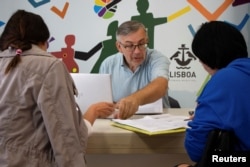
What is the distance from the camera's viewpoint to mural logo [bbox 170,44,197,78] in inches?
132

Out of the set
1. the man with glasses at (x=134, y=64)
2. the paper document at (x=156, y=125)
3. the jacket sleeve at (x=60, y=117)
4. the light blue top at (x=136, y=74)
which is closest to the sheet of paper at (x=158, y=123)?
the paper document at (x=156, y=125)

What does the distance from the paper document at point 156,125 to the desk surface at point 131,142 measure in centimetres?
3

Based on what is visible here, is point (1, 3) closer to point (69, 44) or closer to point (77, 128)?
point (69, 44)

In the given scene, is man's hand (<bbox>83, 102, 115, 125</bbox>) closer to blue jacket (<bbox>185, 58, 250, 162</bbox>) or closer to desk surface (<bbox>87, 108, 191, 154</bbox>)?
desk surface (<bbox>87, 108, 191, 154</bbox>)

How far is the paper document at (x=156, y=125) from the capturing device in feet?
4.58

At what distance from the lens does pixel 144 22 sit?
3328mm

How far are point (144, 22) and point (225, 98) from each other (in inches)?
92.6

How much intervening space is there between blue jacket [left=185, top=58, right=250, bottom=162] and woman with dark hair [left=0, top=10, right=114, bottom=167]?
1.50 feet

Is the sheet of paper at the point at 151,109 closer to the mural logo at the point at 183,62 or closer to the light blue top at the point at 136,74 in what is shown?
the light blue top at the point at 136,74

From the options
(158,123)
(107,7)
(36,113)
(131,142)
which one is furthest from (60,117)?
(107,7)

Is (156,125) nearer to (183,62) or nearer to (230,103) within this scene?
(230,103)

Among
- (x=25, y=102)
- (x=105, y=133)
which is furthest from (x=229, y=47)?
(x=25, y=102)

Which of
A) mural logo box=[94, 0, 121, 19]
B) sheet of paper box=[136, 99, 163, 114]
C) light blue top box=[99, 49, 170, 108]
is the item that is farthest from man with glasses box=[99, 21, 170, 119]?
mural logo box=[94, 0, 121, 19]

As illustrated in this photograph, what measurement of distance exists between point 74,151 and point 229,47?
0.65 meters
